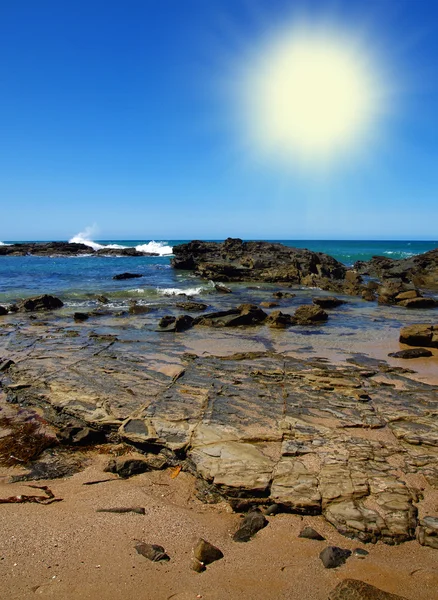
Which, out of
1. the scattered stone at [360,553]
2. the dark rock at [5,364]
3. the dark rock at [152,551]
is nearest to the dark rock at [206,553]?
the dark rock at [152,551]

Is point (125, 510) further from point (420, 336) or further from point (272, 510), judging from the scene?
point (420, 336)

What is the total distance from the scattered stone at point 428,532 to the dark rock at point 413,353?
6.35 meters

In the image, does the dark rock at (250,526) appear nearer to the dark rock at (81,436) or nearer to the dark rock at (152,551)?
the dark rock at (152,551)

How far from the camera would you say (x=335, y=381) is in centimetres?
699

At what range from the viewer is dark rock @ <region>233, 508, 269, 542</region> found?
11.1 feet

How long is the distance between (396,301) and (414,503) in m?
16.7

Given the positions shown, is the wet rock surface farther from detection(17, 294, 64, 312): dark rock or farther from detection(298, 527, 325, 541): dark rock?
detection(17, 294, 64, 312): dark rock

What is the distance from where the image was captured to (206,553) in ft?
10.3

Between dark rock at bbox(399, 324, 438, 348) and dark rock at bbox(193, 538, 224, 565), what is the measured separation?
893cm

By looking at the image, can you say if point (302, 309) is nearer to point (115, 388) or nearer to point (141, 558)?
point (115, 388)

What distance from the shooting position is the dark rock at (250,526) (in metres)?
3.39

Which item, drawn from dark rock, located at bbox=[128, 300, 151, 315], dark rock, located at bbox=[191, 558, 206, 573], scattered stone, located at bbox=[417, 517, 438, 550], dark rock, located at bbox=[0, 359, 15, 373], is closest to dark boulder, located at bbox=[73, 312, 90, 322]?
dark rock, located at bbox=[128, 300, 151, 315]

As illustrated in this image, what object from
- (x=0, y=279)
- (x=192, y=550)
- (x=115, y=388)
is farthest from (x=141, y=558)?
(x=0, y=279)

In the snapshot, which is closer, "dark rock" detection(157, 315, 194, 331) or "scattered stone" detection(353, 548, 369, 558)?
"scattered stone" detection(353, 548, 369, 558)
